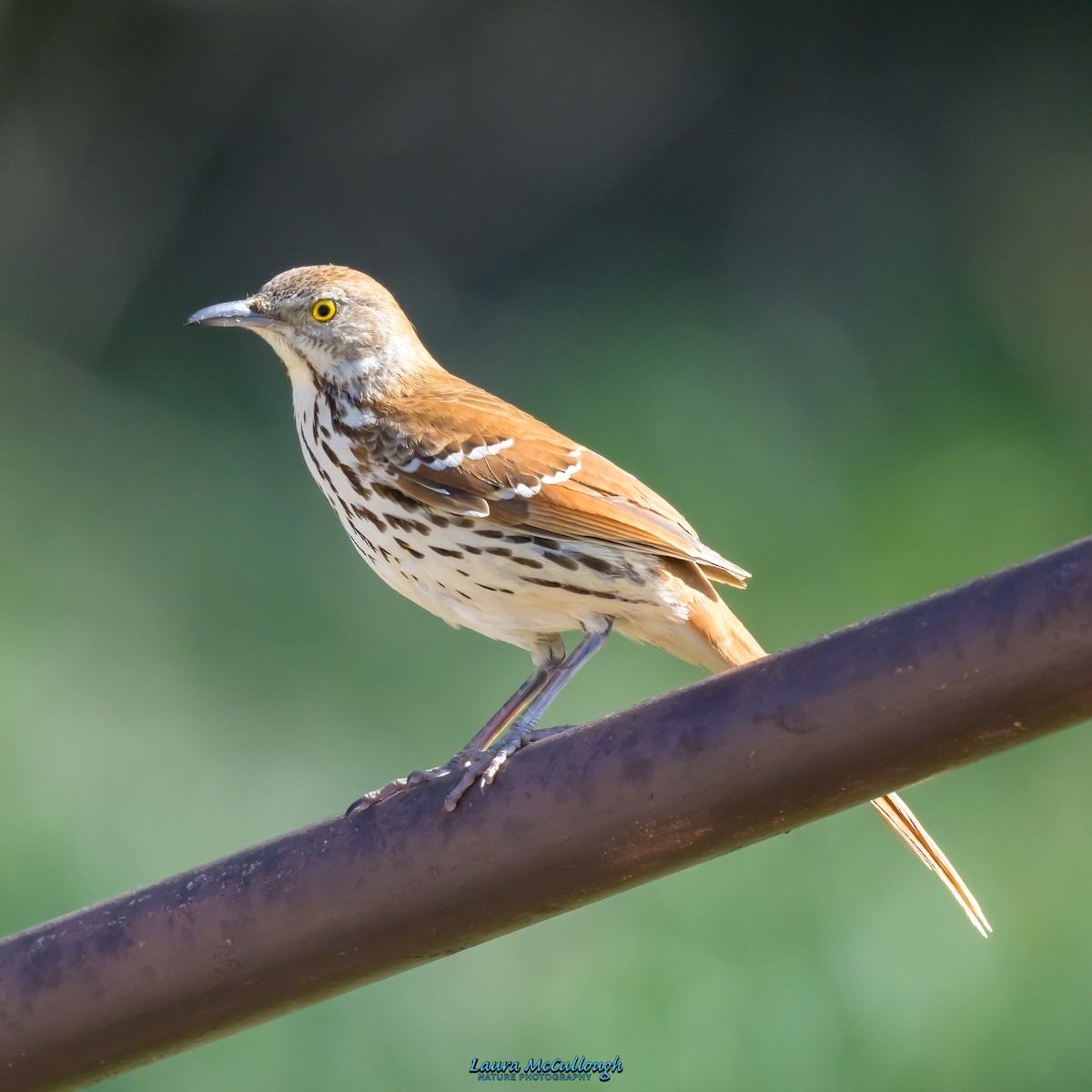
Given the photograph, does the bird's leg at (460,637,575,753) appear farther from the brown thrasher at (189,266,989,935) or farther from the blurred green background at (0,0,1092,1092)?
the blurred green background at (0,0,1092,1092)

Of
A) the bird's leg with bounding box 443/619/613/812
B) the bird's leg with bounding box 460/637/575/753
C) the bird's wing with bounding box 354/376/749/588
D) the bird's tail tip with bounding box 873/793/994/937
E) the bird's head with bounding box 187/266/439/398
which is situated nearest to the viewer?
the bird's tail tip with bounding box 873/793/994/937

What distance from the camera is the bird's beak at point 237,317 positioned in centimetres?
344

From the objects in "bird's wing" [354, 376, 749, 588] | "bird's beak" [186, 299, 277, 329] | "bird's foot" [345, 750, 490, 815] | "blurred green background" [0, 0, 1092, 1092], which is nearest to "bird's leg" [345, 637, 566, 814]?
"bird's foot" [345, 750, 490, 815]

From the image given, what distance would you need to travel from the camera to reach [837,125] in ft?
19.6

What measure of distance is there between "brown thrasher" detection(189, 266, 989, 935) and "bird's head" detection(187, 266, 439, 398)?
5 centimetres

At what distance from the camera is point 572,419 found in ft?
17.7

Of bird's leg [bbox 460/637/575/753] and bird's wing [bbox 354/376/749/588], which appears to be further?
bird's leg [bbox 460/637/575/753]

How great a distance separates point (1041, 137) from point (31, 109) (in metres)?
4.03

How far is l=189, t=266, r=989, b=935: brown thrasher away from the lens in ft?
9.84

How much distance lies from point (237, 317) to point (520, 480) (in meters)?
0.88

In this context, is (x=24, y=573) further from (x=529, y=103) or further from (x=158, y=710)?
(x=529, y=103)

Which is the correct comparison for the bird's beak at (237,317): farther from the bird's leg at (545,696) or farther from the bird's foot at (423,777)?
the bird's foot at (423,777)

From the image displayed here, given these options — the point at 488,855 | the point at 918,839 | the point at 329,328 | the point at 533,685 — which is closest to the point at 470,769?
the point at 488,855

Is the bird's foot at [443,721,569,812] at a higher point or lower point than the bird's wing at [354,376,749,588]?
lower
